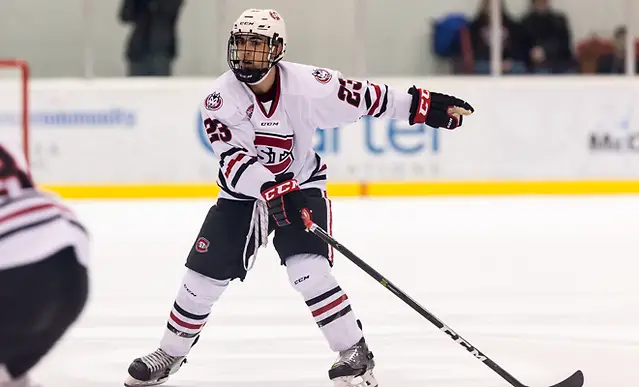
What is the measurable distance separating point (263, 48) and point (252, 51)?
3cm

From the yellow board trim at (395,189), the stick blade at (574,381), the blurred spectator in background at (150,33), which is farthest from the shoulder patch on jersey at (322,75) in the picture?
the blurred spectator in background at (150,33)

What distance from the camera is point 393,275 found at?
4.33 meters

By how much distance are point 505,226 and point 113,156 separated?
2623mm

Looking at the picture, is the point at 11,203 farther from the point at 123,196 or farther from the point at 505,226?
the point at 123,196

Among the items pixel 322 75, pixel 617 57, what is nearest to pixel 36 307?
pixel 322 75

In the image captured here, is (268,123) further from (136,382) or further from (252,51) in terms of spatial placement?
(136,382)

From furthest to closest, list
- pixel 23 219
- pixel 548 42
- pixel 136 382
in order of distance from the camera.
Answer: pixel 548 42 < pixel 136 382 < pixel 23 219

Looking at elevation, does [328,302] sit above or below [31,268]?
below

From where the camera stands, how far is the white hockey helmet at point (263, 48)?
256 cm

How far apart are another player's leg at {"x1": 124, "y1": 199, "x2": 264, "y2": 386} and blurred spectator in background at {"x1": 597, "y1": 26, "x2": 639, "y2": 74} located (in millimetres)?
5091

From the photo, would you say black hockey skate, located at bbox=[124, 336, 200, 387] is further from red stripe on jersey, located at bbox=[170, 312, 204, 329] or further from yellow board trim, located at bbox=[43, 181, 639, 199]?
yellow board trim, located at bbox=[43, 181, 639, 199]

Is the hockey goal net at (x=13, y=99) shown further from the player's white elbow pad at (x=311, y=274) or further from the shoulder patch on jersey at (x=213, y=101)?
the player's white elbow pad at (x=311, y=274)

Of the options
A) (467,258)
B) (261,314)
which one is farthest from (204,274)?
(467,258)

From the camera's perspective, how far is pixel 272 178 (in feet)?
8.25
